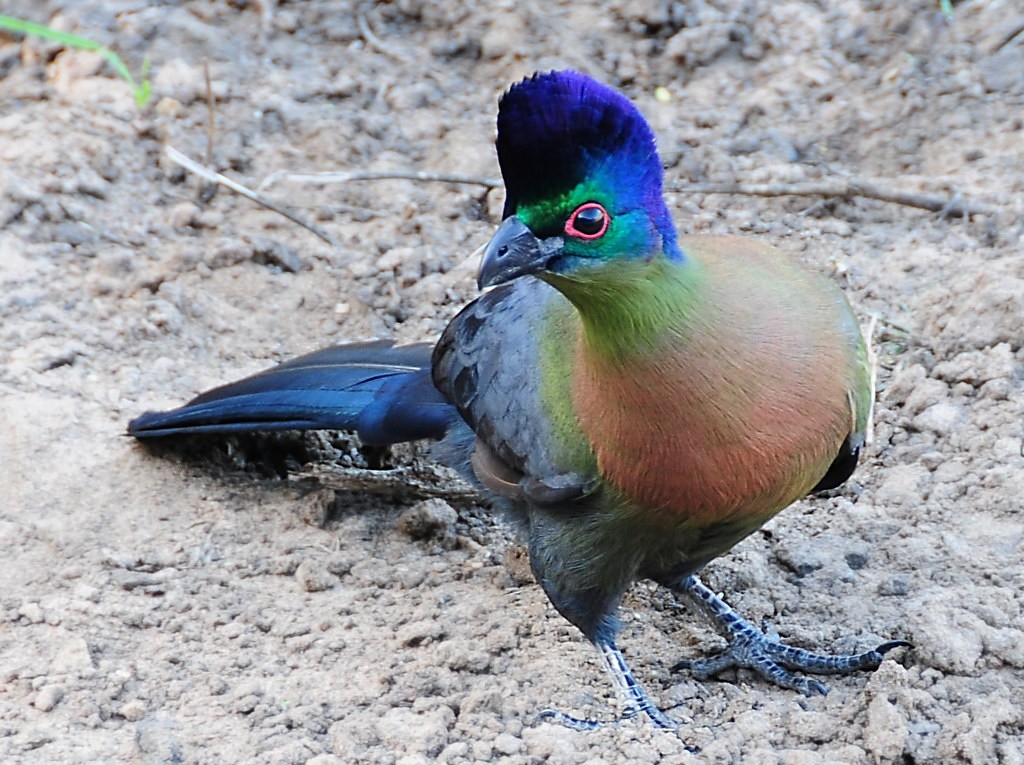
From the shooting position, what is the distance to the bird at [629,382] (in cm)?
308

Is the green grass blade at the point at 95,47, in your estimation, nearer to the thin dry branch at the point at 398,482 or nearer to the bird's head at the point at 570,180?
the thin dry branch at the point at 398,482

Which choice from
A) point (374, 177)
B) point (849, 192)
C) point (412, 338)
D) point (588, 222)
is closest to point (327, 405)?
point (412, 338)

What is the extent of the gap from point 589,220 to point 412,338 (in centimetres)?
251

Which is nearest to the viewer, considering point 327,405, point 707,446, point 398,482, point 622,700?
point 707,446

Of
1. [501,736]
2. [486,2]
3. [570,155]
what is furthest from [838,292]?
[486,2]

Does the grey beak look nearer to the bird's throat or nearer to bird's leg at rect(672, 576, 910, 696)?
the bird's throat

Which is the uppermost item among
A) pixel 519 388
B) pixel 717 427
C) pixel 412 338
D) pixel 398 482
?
pixel 717 427

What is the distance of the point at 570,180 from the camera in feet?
10.0

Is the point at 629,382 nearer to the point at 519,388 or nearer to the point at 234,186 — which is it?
the point at 519,388

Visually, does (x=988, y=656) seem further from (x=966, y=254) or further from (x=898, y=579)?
(x=966, y=254)

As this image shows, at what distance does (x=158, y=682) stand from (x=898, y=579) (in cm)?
237

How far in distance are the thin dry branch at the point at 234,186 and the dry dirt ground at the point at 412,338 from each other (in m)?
0.09

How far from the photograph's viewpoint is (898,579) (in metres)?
4.13

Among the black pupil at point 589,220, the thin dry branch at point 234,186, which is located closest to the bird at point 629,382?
the black pupil at point 589,220
